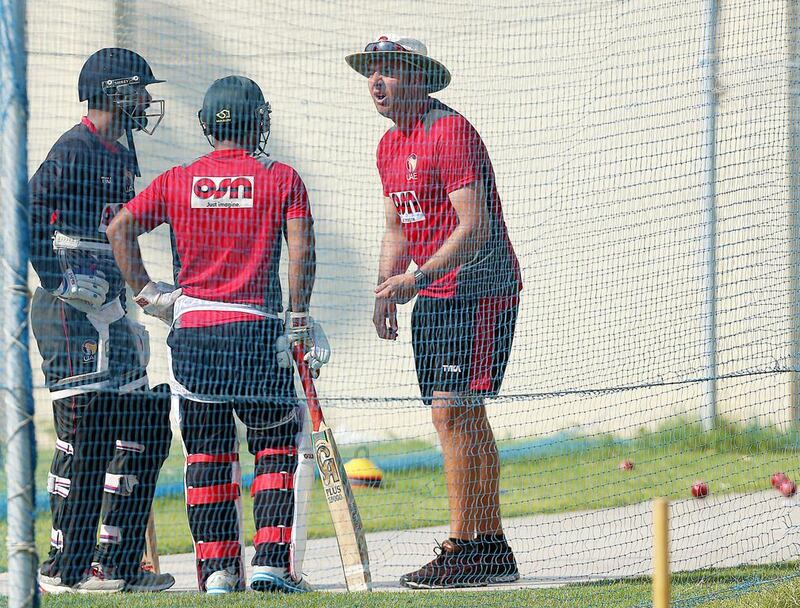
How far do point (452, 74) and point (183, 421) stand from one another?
2377 mm

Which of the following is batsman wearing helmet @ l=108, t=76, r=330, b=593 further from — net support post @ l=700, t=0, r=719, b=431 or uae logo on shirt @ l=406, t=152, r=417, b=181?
net support post @ l=700, t=0, r=719, b=431

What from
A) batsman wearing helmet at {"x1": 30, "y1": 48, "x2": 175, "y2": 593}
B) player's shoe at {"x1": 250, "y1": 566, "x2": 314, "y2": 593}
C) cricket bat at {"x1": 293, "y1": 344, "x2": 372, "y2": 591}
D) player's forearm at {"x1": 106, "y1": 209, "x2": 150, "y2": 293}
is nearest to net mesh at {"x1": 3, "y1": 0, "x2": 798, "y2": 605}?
cricket bat at {"x1": 293, "y1": 344, "x2": 372, "y2": 591}

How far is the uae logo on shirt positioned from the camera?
536 centimetres

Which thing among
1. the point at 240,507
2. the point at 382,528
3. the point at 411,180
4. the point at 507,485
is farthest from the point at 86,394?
the point at 507,485

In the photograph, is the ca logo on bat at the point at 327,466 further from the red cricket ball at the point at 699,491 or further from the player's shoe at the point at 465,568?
the red cricket ball at the point at 699,491

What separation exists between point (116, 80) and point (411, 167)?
1.34m

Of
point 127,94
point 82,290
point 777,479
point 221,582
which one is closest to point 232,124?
point 127,94

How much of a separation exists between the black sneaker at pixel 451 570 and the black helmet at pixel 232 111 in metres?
1.98

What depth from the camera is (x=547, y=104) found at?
19.1ft

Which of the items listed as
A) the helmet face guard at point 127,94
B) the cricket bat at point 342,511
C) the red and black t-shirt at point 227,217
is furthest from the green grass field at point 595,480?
the helmet face guard at point 127,94

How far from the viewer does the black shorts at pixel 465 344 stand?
5.31 meters

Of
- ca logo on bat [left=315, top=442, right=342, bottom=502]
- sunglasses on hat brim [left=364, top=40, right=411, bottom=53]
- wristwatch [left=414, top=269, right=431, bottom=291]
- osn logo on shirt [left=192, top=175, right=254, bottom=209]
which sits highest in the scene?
sunglasses on hat brim [left=364, top=40, right=411, bottom=53]

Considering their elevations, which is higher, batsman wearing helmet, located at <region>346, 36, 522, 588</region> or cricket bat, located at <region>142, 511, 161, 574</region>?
batsman wearing helmet, located at <region>346, 36, 522, 588</region>

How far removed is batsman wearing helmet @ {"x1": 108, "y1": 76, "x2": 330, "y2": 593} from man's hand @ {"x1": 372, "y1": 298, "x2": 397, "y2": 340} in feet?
2.12
